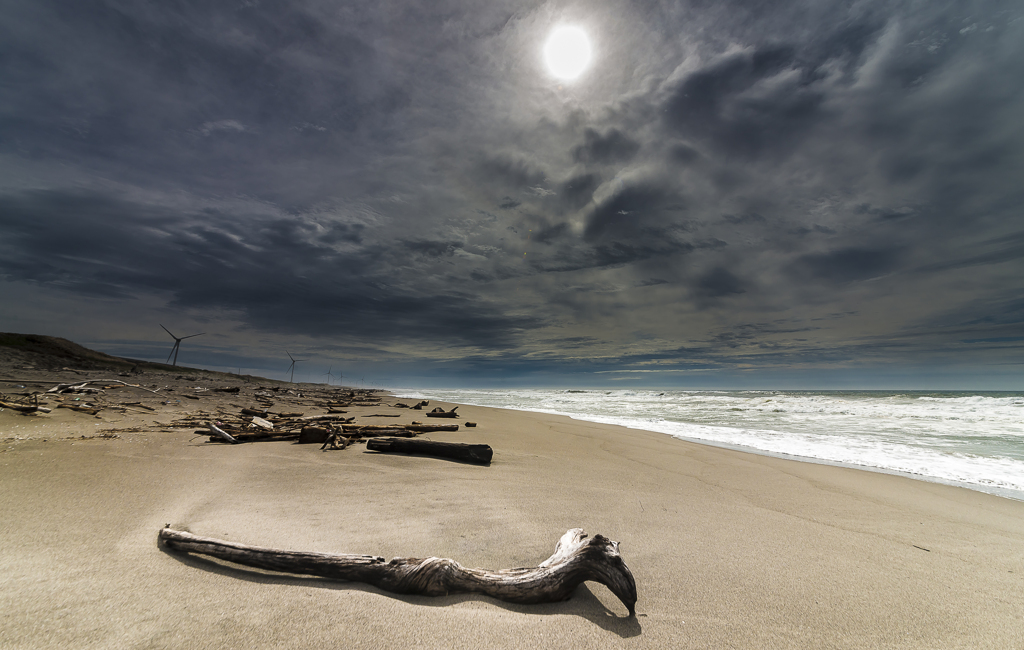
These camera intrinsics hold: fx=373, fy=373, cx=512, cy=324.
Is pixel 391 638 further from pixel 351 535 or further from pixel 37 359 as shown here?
pixel 37 359

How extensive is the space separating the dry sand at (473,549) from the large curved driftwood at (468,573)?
2.9 inches

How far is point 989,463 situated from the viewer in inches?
309

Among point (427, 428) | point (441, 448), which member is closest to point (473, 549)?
point (441, 448)

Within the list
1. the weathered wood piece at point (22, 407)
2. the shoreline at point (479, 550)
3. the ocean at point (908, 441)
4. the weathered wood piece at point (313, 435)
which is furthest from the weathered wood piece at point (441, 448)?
the ocean at point (908, 441)

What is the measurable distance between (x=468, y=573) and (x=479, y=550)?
2.70 feet

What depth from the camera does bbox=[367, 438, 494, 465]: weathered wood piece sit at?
6.61 meters

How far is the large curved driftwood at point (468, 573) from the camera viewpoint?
231cm

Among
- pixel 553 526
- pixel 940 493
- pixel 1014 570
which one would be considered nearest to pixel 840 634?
pixel 553 526

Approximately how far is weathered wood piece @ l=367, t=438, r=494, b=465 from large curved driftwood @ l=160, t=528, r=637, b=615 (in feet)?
13.7

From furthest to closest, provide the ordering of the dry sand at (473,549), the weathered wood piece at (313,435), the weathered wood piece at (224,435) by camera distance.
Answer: the weathered wood piece at (313,435) → the weathered wood piece at (224,435) → the dry sand at (473,549)

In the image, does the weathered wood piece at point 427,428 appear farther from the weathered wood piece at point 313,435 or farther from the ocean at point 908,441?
the ocean at point 908,441

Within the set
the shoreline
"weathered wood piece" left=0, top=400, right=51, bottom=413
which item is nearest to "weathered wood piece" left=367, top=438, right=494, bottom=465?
the shoreline

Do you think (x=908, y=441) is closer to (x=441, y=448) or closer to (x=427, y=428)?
(x=441, y=448)

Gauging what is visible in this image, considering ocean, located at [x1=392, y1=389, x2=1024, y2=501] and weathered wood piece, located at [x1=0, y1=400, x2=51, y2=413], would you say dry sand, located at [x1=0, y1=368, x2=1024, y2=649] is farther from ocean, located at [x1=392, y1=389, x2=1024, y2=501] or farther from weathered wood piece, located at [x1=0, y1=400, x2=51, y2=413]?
ocean, located at [x1=392, y1=389, x2=1024, y2=501]
